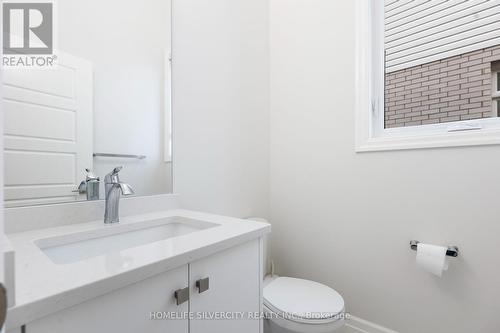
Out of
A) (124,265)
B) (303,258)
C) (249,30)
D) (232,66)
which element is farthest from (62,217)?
(249,30)

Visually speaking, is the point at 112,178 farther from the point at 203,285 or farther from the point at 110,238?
the point at 203,285

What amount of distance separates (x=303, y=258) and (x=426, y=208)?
0.77 m

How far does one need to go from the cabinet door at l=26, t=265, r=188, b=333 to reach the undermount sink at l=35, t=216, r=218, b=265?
33 centimetres

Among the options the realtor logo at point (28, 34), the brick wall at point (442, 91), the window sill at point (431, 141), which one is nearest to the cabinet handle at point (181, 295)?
the realtor logo at point (28, 34)

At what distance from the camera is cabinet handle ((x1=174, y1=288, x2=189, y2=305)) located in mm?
630

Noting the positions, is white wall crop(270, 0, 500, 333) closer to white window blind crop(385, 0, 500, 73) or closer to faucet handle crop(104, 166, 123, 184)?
white window blind crop(385, 0, 500, 73)

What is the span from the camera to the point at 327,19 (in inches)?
60.8

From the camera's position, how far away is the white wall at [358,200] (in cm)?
112

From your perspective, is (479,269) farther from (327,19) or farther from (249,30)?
(249,30)

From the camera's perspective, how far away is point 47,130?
0.88m

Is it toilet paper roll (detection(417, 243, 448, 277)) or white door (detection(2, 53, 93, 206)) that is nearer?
white door (detection(2, 53, 93, 206))

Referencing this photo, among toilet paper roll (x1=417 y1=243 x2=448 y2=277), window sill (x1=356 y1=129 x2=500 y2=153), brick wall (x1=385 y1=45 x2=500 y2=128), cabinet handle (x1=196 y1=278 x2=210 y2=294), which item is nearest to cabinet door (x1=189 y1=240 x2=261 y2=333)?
cabinet handle (x1=196 y1=278 x2=210 y2=294)

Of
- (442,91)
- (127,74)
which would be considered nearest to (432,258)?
(442,91)

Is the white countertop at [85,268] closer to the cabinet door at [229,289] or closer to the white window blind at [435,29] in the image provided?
the cabinet door at [229,289]
